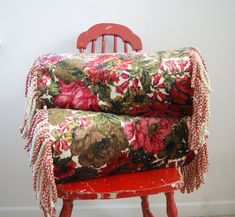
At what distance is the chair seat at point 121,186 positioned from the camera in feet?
1.94

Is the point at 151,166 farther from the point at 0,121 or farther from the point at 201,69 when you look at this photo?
the point at 0,121

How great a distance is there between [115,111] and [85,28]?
1.68ft

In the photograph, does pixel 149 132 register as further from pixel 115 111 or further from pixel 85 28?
pixel 85 28

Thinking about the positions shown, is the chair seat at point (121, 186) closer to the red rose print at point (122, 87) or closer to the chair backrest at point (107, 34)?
the red rose print at point (122, 87)

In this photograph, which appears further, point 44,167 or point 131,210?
point 131,210

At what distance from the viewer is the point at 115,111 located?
2.22 ft

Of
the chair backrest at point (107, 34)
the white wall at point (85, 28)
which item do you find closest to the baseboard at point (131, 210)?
the white wall at point (85, 28)

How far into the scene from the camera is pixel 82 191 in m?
0.59

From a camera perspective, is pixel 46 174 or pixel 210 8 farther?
pixel 210 8

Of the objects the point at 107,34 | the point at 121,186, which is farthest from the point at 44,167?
the point at 107,34

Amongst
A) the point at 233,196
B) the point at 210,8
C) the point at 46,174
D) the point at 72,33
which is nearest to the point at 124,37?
the point at 72,33

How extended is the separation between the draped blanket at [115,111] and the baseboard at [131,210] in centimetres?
54

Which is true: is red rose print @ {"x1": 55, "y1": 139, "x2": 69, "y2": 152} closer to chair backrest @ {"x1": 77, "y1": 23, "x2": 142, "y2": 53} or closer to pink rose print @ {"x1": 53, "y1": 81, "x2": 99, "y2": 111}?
pink rose print @ {"x1": 53, "y1": 81, "x2": 99, "y2": 111}

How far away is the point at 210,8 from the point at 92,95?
682mm
